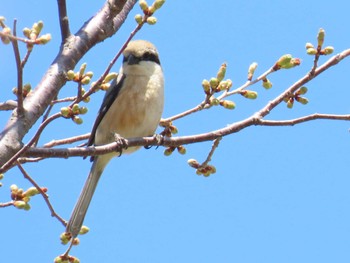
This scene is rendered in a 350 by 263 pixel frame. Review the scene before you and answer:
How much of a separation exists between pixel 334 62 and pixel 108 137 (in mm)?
2275

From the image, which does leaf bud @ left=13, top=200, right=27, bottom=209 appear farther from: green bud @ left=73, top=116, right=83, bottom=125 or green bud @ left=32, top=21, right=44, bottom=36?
green bud @ left=32, top=21, right=44, bottom=36

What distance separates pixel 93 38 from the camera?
11.7 feet

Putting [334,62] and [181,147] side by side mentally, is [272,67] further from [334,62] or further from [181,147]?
[181,147]

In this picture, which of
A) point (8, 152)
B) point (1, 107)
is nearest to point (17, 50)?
point (8, 152)

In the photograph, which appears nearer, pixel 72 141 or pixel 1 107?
pixel 1 107

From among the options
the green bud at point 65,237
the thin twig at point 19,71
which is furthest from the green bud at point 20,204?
the green bud at point 65,237

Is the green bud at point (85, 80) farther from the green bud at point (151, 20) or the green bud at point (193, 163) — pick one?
the green bud at point (193, 163)

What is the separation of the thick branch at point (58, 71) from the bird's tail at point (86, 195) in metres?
0.70

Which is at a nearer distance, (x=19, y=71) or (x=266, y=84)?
(x=19, y=71)

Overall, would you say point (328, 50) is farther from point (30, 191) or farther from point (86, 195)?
point (86, 195)

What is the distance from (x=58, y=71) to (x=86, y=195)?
1.67 metres

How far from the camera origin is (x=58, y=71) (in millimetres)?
3283

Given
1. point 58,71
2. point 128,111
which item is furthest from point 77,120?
point 128,111

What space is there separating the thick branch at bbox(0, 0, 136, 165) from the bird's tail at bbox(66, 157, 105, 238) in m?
0.70
